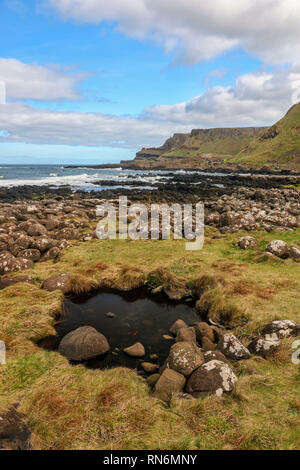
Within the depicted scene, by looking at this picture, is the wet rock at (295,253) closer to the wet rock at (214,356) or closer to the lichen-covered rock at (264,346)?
the lichen-covered rock at (264,346)

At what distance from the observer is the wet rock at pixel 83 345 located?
30.2 feet

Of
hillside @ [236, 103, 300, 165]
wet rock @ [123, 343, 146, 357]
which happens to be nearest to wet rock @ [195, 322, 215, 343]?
wet rock @ [123, 343, 146, 357]

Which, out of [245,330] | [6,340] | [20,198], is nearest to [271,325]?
A: [245,330]

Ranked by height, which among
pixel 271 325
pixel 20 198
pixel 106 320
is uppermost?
pixel 20 198

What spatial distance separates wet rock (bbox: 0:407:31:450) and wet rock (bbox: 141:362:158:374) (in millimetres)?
4038

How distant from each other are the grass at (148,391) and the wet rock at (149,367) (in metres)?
0.71

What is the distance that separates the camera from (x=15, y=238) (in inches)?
788

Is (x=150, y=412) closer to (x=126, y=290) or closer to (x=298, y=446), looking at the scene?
(x=298, y=446)

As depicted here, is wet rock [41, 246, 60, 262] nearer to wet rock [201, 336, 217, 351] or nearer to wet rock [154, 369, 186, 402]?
wet rock [201, 336, 217, 351]

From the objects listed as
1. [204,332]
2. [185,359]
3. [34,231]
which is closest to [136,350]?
[185,359]

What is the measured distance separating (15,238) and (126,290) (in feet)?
36.0

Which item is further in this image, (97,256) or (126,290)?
(97,256)

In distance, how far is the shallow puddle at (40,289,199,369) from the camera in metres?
9.77

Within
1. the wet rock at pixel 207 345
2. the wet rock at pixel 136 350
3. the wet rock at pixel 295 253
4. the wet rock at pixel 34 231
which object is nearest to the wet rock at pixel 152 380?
the wet rock at pixel 136 350
